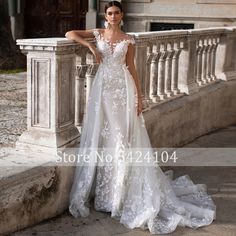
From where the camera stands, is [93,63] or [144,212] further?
[93,63]

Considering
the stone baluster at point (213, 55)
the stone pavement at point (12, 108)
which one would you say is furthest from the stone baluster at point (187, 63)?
the stone pavement at point (12, 108)

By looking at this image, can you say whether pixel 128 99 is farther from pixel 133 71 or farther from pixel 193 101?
pixel 193 101

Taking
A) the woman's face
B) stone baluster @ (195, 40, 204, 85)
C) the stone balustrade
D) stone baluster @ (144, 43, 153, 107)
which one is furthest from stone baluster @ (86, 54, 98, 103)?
stone baluster @ (195, 40, 204, 85)

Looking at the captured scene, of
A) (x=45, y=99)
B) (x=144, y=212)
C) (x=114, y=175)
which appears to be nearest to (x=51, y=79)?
(x=45, y=99)

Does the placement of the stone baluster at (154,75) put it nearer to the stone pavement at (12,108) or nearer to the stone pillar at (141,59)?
the stone pillar at (141,59)

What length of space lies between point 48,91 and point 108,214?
1.15 meters

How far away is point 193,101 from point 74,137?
2.83m

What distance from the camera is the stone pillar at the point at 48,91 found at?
4.25 m

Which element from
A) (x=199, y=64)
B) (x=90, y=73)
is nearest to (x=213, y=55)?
(x=199, y=64)

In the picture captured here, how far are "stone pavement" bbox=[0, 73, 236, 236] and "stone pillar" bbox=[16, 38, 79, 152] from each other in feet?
1.70

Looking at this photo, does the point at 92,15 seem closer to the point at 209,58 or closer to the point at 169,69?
the point at 209,58

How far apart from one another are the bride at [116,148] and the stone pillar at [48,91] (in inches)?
7.4

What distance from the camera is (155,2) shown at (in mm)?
12211

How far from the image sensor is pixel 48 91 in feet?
14.2
